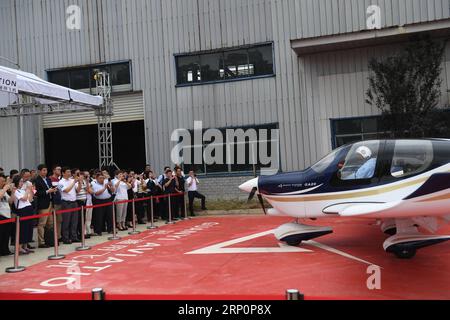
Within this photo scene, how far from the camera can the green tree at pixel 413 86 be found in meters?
14.4

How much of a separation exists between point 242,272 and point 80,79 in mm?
15175

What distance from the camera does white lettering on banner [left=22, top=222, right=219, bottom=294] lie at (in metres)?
6.68

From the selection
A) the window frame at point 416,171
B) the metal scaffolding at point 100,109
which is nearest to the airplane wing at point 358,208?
the window frame at point 416,171

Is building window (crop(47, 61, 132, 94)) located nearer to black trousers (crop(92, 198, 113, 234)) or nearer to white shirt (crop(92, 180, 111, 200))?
white shirt (crop(92, 180, 111, 200))

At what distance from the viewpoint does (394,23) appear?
51.0 feet

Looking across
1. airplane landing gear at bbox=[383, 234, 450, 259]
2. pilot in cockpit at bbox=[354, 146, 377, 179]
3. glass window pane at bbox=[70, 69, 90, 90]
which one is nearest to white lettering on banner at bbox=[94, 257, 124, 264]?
pilot in cockpit at bbox=[354, 146, 377, 179]

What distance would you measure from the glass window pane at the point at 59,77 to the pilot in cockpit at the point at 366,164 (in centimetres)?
1574

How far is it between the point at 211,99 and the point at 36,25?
8734 mm

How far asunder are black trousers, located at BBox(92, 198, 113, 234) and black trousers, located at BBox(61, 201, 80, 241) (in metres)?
0.83

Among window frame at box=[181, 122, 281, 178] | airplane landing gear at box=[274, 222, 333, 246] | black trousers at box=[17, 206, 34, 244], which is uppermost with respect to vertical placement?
window frame at box=[181, 122, 281, 178]

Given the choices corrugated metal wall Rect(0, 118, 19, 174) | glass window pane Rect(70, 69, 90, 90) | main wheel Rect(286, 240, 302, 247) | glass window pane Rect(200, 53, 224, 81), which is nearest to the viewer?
main wheel Rect(286, 240, 302, 247)

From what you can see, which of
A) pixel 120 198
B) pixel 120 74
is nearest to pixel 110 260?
pixel 120 198

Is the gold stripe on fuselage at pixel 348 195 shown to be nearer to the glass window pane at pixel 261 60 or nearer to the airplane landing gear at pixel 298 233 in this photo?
the airplane landing gear at pixel 298 233
